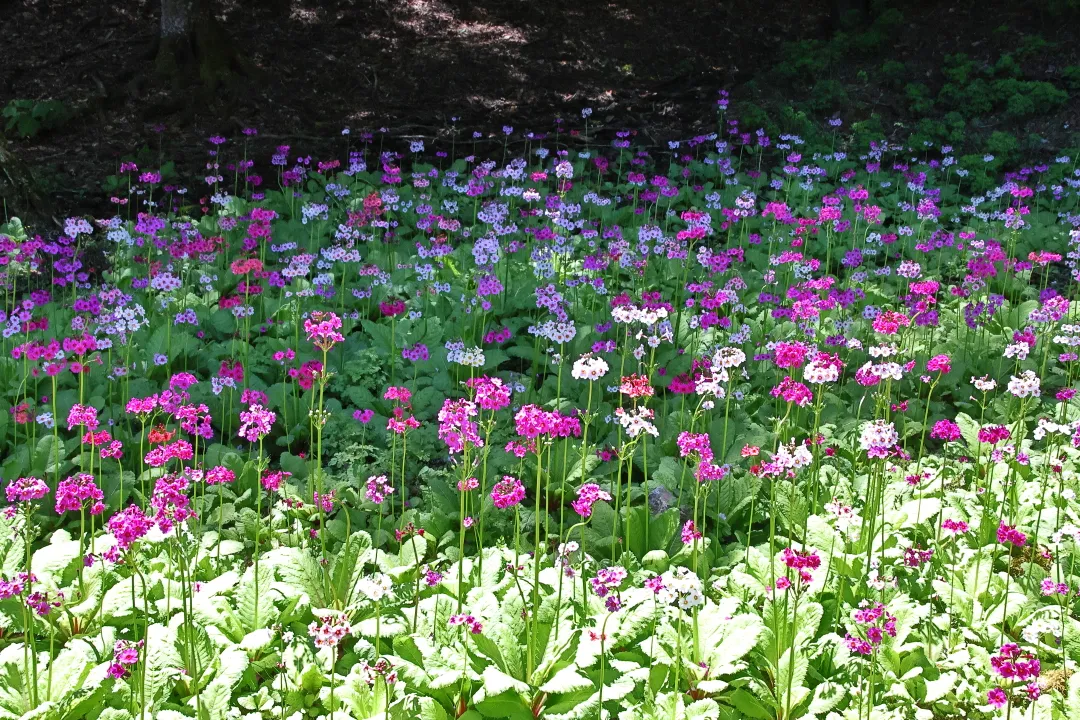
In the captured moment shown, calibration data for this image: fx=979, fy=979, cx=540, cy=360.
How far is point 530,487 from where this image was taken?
13.0 feet

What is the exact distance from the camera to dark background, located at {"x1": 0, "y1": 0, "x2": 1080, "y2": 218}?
30.3ft

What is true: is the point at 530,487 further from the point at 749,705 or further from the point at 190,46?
the point at 190,46

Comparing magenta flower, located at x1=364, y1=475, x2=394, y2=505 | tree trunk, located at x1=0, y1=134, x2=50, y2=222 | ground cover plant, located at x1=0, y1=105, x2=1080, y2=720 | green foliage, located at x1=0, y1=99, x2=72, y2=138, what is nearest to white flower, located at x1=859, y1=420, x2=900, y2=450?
ground cover plant, located at x1=0, y1=105, x2=1080, y2=720

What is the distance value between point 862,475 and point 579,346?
1.65 metres

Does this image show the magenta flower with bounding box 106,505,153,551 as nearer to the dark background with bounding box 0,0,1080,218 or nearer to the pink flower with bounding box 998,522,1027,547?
the pink flower with bounding box 998,522,1027,547

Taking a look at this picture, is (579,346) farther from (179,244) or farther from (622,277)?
(179,244)

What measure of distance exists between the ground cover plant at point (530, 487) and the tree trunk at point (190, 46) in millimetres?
3651

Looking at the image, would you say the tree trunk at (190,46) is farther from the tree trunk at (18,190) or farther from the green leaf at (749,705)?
the green leaf at (749,705)

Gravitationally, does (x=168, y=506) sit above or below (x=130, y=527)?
below

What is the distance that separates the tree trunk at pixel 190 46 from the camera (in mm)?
9609

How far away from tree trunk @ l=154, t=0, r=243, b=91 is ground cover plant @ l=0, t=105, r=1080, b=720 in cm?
365

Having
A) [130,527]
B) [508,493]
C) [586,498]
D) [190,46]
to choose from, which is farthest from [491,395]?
[190,46]

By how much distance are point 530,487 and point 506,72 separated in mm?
8257

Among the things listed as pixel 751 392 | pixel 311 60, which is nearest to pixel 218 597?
pixel 751 392
